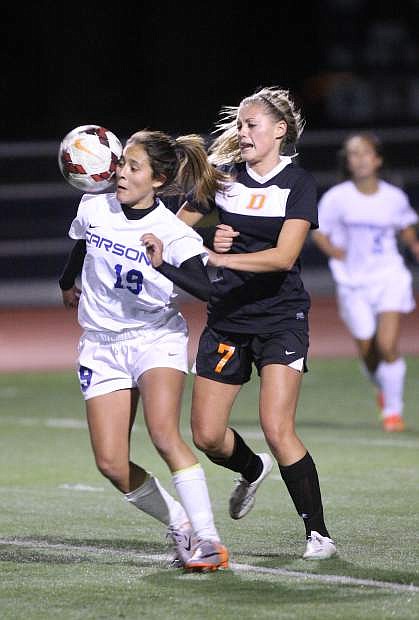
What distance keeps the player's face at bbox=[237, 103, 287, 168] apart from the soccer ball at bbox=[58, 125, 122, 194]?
57cm

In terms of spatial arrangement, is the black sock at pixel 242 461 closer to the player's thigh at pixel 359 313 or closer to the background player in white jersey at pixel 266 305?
the background player in white jersey at pixel 266 305

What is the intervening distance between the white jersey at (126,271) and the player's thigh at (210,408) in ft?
1.55

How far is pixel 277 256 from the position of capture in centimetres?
658

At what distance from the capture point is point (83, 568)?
646cm

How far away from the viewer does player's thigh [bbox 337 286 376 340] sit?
1159 cm

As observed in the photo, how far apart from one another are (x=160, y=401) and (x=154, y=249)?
→ 0.66 metres

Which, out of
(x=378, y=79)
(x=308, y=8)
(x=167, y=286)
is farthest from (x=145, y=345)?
(x=308, y=8)

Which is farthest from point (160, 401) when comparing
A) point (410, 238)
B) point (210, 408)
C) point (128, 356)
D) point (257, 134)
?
point (410, 238)

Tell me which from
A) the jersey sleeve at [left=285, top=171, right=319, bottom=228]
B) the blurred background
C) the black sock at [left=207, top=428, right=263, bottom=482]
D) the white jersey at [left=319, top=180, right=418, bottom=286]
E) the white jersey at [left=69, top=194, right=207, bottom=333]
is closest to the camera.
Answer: the white jersey at [left=69, top=194, right=207, bottom=333]

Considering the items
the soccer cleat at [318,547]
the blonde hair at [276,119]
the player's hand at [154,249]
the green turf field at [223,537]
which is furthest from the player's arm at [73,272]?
the soccer cleat at [318,547]

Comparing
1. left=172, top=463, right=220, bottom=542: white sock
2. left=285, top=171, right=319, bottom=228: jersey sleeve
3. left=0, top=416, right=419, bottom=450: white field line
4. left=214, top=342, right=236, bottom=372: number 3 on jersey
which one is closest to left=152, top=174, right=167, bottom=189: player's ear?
left=285, top=171, right=319, bottom=228: jersey sleeve

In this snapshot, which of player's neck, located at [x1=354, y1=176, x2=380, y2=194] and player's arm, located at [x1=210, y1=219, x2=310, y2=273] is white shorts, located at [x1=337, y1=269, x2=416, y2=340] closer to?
player's neck, located at [x1=354, y1=176, x2=380, y2=194]

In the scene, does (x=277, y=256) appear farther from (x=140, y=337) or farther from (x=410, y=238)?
(x=410, y=238)

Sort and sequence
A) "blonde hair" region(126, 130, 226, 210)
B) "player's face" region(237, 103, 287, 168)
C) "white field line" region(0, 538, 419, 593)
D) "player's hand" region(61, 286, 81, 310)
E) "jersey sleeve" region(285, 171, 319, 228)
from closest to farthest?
"white field line" region(0, 538, 419, 593) < "blonde hair" region(126, 130, 226, 210) < "jersey sleeve" region(285, 171, 319, 228) < "player's face" region(237, 103, 287, 168) < "player's hand" region(61, 286, 81, 310)
